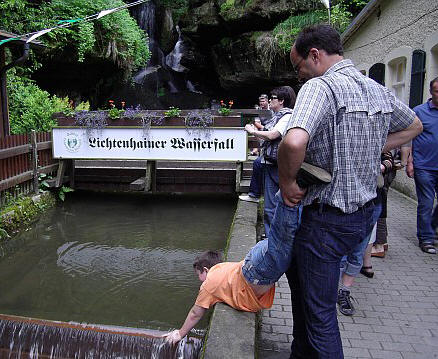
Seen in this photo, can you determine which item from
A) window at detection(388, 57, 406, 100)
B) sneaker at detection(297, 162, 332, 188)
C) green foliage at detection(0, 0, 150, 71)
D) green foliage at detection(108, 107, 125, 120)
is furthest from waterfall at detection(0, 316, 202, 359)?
green foliage at detection(0, 0, 150, 71)

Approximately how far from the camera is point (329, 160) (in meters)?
2.06

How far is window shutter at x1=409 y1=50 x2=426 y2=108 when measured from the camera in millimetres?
7676

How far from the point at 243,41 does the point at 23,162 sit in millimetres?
14155

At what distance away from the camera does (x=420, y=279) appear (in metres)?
4.34

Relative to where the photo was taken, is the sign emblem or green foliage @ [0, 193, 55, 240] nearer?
green foliage @ [0, 193, 55, 240]

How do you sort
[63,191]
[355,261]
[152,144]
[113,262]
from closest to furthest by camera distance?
1. [355,261]
2. [113,262]
3. [152,144]
4. [63,191]

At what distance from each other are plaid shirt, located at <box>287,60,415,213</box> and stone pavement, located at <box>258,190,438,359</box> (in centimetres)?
149

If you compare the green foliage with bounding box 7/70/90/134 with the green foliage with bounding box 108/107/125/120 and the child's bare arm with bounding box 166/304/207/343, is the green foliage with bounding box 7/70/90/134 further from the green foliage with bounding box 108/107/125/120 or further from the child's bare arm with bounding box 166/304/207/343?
the child's bare arm with bounding box 166/304/207/343

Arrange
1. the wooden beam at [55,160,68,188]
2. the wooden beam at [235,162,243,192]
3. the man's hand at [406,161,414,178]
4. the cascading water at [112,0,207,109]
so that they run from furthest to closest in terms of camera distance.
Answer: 1. the cascading water at [112,0,207,109]
2. the wooden beam at [55,160,68,188]
3. the wooden beam at [235,162,243,192]
4. the man's hand at [406,161,414,178]

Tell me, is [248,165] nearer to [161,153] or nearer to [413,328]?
[161,153]

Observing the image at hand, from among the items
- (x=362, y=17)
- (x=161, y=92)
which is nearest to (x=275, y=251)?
(x=362, y=17)

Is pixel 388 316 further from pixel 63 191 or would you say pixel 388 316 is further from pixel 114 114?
pixel 63 191

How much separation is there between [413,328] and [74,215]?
6.17 m

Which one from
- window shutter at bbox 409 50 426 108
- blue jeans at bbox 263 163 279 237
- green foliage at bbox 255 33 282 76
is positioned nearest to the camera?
blue jeans at bbox 263 163 279 237
